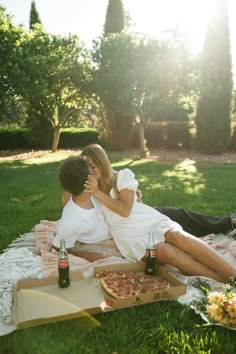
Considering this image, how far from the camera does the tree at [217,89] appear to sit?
16734mm

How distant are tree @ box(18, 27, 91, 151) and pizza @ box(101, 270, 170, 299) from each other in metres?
12.7

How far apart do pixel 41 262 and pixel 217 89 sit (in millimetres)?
14409

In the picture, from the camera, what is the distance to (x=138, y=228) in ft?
13.2

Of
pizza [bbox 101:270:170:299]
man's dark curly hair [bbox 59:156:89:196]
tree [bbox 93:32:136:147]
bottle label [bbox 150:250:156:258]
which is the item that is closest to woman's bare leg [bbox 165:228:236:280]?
bottle label [bbox 150:250:156:258]

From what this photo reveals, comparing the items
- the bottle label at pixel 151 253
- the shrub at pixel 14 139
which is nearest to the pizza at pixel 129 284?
the bottle label at pixel 151 253

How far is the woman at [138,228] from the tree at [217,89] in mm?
13284

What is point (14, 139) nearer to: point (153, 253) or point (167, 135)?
point (167, 135)

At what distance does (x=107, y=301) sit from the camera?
323 centimetres

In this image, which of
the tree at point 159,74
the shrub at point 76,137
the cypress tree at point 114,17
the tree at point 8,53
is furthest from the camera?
the cypress tree at point 114,17

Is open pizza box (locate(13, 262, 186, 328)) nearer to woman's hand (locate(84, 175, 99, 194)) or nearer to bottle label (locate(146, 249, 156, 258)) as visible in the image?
bottle label (locate(146, 249, 156, 258))

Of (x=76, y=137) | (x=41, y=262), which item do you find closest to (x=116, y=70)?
(x=76, y=137)

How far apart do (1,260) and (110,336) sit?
1.81 metres

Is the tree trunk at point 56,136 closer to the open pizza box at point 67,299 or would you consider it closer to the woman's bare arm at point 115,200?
the woman's bare arm at point 115,200

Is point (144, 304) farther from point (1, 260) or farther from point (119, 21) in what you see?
point (119, 21)
